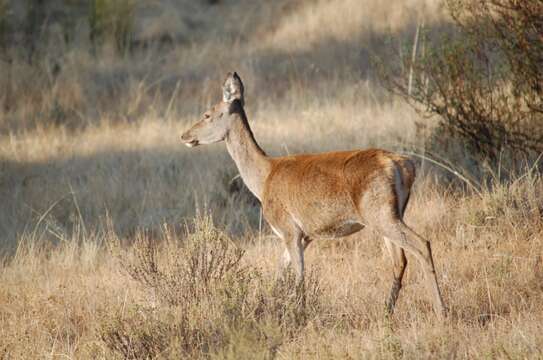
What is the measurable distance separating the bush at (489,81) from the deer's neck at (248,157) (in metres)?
2.37

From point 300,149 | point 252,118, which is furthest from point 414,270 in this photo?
point 252,118

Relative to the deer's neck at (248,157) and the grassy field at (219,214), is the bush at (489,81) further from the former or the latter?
the deer's neck at (248,157)

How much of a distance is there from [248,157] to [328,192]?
128 cm

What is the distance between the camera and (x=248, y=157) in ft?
25.3

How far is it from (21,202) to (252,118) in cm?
461

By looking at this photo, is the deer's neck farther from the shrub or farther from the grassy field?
the shrub

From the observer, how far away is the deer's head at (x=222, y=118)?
7793 mm

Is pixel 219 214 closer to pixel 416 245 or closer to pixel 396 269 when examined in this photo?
pixel 396 269

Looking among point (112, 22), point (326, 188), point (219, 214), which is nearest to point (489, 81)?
point (326, 188)

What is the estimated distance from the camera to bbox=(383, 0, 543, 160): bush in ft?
28.1

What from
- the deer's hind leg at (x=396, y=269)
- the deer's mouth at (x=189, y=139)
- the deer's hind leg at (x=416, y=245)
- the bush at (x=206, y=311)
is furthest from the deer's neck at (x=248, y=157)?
the deer's hind leg at (x=416, y=245)

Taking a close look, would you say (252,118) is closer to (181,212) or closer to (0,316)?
(181,212)

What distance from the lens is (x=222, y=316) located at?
586 centimetres

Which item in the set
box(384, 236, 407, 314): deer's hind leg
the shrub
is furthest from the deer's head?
the shrub
